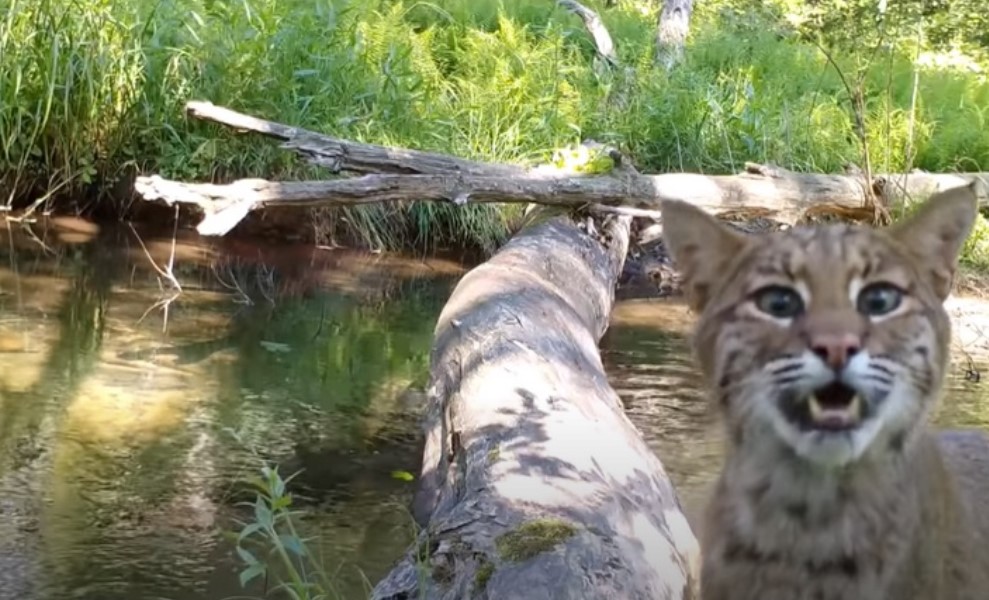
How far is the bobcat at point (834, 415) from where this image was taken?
8.28 feet

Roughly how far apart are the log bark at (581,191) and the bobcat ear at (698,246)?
4.06 meters

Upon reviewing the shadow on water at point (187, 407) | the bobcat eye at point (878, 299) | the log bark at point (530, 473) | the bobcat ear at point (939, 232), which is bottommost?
the shadow on water at point (187, 407)

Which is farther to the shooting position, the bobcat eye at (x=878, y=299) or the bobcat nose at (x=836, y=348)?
the bobcat eye at (x=878, y=299)

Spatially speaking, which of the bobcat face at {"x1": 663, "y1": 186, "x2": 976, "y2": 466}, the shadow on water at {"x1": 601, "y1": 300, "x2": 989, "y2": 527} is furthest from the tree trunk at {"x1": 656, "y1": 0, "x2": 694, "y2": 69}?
the bobcat face at {"x1": 663, "y1": 186, "x2": 976, "y2": 466}

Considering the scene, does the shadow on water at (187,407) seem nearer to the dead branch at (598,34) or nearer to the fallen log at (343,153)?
the fallen log at (343,153)

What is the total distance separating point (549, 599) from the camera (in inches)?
128

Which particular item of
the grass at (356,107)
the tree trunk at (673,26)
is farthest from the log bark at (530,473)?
the tree trunk at (673,26)

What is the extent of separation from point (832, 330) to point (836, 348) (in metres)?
0.05

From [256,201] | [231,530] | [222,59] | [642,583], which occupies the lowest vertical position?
[231,530]

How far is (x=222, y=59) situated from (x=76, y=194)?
61.4 inches

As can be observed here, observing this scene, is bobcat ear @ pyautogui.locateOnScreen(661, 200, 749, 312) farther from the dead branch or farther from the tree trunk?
the tree trunk

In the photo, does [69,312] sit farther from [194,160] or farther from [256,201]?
[194,160]

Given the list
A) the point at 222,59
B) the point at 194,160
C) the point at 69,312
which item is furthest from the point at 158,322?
the point at 222,59

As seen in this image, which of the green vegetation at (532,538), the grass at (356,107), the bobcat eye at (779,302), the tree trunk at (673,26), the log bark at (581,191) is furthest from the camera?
→ the tree trunk at (673,26)
